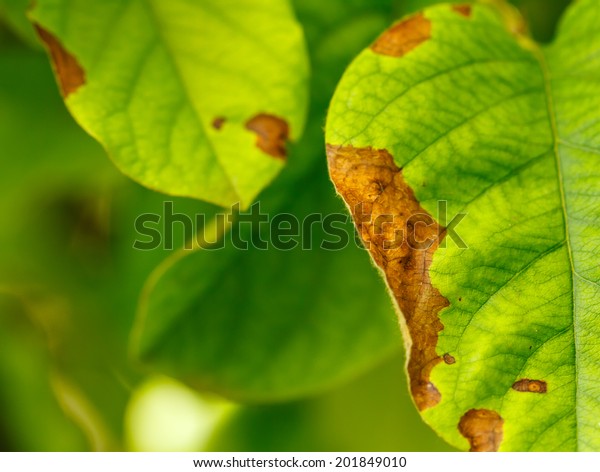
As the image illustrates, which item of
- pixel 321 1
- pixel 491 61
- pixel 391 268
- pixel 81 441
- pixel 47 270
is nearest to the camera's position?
pixel 391 268

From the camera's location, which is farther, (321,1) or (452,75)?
(321,1)

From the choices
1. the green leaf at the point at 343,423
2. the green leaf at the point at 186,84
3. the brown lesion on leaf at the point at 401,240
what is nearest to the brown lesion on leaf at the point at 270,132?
the green leaf at the point at 186,84

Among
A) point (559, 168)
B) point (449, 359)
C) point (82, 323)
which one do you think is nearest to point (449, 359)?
point (449, 359)

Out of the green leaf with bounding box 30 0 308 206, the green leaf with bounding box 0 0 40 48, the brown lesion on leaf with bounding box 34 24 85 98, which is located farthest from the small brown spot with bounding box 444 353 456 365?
the green leaf with bounding box 0 0 40 48

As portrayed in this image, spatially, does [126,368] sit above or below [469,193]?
below

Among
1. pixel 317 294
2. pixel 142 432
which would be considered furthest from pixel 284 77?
pixel 142 432

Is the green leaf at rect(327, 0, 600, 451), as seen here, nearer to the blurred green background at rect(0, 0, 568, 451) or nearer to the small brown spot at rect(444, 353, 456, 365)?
the small brown spot at rect(444, 353, 456, 365)

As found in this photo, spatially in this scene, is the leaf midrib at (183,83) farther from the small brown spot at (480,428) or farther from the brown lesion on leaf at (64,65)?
the small brown spot at (480,428)
